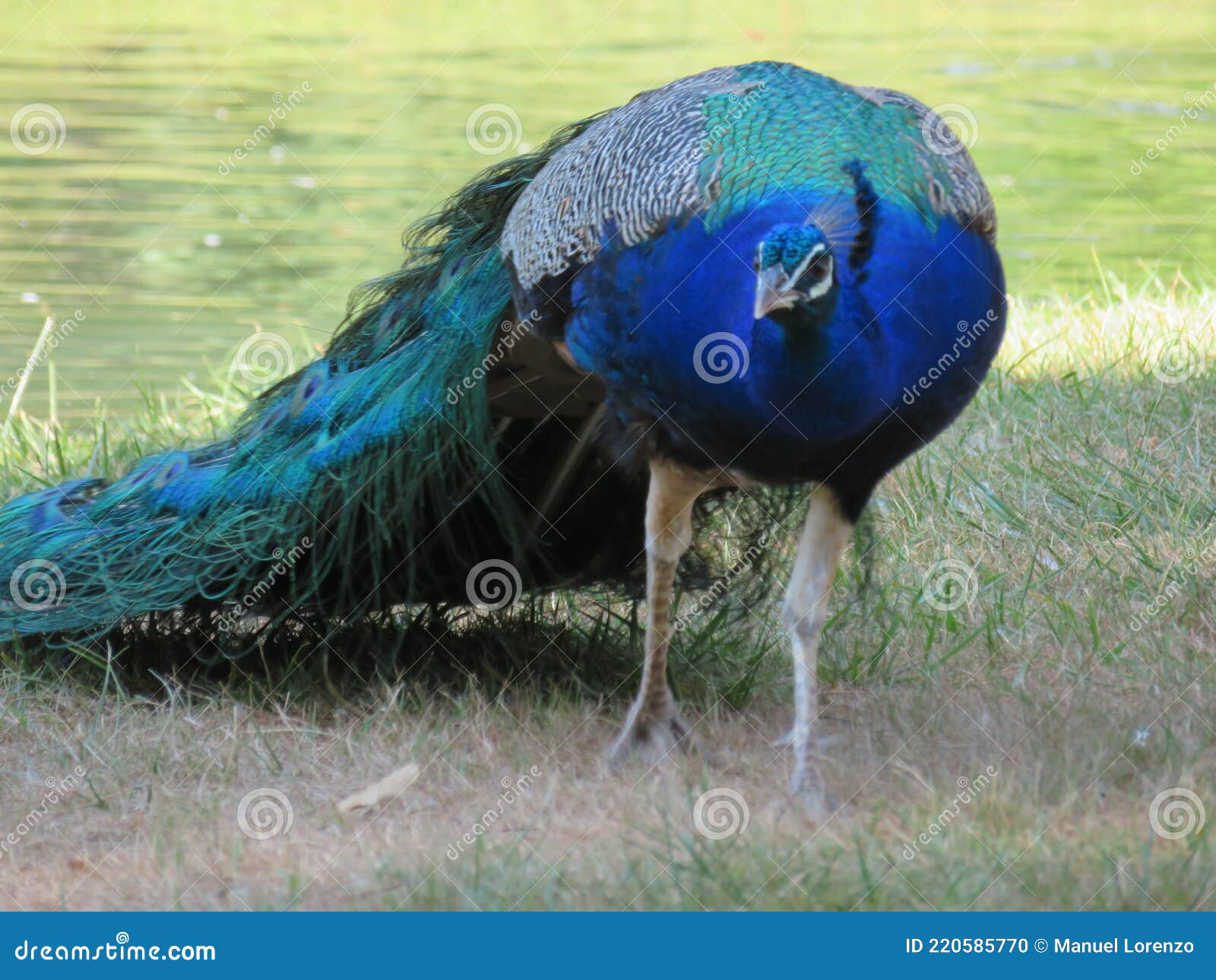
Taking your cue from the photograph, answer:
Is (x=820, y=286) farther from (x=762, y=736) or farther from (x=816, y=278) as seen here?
(x=762, y=736)

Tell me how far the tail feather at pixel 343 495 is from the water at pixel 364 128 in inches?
94.4

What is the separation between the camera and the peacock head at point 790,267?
10.1 feet

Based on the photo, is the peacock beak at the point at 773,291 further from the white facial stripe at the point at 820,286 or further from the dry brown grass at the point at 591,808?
the dry brown grass at the point at 591,808

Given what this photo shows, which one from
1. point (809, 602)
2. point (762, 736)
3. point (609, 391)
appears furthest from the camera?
point (762, 736)

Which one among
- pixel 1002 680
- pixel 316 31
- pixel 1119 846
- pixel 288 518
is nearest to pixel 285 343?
pixel 288 518

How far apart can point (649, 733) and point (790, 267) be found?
1.40m

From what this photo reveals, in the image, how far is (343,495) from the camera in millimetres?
4258

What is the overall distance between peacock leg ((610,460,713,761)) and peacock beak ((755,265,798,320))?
0.79 meters

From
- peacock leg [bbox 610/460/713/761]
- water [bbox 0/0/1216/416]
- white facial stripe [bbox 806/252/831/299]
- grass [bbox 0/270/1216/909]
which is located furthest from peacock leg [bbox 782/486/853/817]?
water [bbox 0/0/1216/416]

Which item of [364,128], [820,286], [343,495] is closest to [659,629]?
[343,495]

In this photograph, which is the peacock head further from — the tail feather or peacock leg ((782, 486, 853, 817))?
the tail feather

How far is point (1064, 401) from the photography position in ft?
19.2

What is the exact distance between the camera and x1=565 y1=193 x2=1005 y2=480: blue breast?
3266 millimetres

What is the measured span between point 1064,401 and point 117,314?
4.66 m
